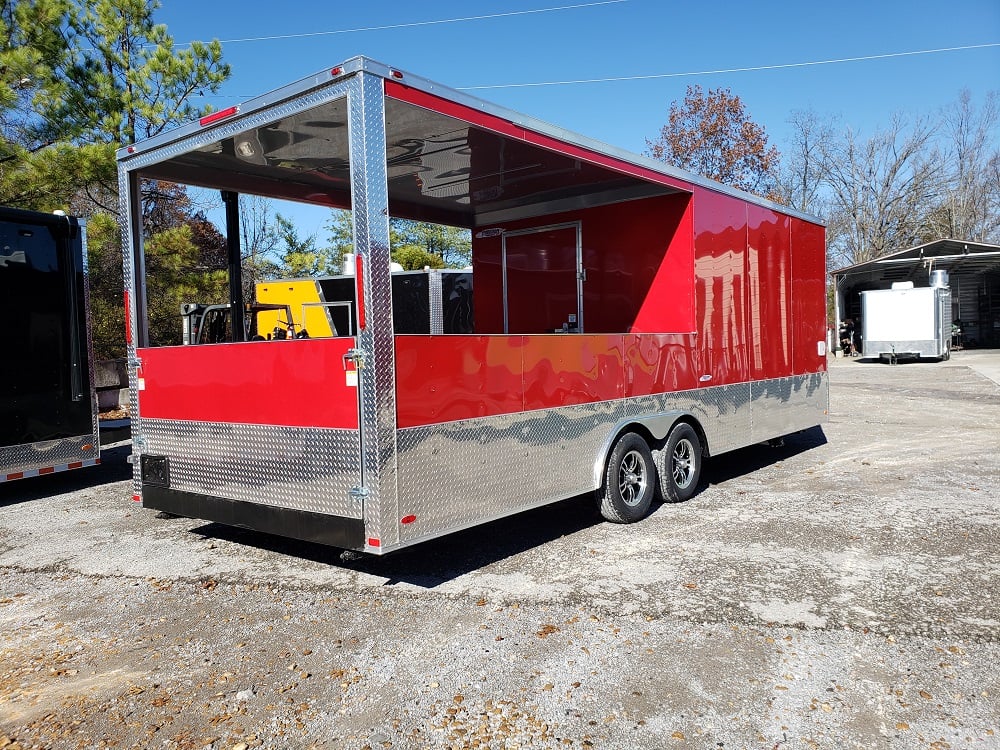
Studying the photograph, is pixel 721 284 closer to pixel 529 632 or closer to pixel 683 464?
pixel 683 464

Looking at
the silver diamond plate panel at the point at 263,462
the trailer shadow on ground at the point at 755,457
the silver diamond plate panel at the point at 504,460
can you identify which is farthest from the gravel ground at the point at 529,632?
the trailer shadow on ground at the point at 755,457

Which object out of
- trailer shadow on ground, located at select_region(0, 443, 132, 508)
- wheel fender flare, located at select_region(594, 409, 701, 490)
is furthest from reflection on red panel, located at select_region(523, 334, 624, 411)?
trailer shadow on ground, located at select_region(0, 443, 132, 508)

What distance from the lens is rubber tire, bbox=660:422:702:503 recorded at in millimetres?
6465

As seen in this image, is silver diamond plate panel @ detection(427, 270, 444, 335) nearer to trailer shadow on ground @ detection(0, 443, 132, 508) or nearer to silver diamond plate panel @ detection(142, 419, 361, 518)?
trailer shadow on ground @ detection(0, 443, 132, 508)

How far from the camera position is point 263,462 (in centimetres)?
462

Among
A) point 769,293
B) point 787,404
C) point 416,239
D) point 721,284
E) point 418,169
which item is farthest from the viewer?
point 416,239

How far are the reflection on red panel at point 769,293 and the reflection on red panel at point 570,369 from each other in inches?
91.5

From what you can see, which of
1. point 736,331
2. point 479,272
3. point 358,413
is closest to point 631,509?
point 736,331

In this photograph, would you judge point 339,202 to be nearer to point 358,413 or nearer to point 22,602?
point 358,413

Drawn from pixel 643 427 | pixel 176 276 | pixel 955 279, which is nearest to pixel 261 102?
pixel 643 427

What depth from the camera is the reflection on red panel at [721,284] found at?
6.66m

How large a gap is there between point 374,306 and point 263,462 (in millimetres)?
1331

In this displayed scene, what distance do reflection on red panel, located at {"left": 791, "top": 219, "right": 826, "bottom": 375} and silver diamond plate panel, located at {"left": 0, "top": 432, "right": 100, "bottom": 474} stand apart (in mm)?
7355

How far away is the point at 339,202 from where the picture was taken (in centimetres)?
730
